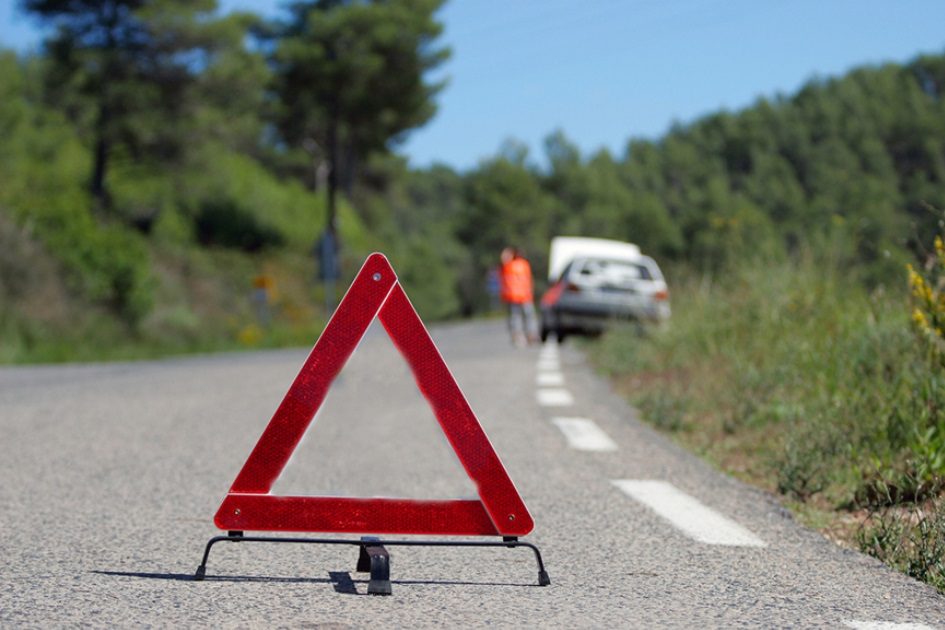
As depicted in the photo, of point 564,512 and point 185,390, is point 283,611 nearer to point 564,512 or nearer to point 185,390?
point 564,512

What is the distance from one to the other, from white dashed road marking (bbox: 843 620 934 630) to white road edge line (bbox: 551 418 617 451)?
4.33 metres

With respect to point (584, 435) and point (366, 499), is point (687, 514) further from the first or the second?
point (584, 435)

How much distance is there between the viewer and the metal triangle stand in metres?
4.04

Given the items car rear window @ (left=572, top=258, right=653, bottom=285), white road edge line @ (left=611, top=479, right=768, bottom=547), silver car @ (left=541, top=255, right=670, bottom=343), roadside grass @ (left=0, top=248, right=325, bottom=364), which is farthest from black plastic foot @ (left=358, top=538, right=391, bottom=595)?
car rear window @ (left=572, top=258, right=653, bottom=285)

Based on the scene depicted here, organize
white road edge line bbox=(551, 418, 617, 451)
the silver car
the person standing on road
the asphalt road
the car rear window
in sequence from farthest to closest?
the person standing on road < the car rear window < the silver car < white road edge line bbox=(551, 418, 617, 451) < the asphalt road

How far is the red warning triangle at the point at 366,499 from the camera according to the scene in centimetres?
417

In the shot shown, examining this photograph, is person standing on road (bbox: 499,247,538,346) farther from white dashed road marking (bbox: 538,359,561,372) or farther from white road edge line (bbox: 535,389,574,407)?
white road edge line (bbox: 535,389,574,407)

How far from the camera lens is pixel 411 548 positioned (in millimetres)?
5008

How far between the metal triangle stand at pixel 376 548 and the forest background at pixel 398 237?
1.39 metres

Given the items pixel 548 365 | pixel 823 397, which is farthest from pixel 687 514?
pixel 548 365

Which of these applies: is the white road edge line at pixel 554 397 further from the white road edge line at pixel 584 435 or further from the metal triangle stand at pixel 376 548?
the metal triangle stand at pixel 376 548

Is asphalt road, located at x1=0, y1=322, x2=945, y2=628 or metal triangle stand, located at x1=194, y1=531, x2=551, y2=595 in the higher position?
metal triangle stand, located at x1=194, y1=531, x2=551, y2=595

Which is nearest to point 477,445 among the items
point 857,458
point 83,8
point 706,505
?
point 706,505

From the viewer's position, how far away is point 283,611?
3.77 m
